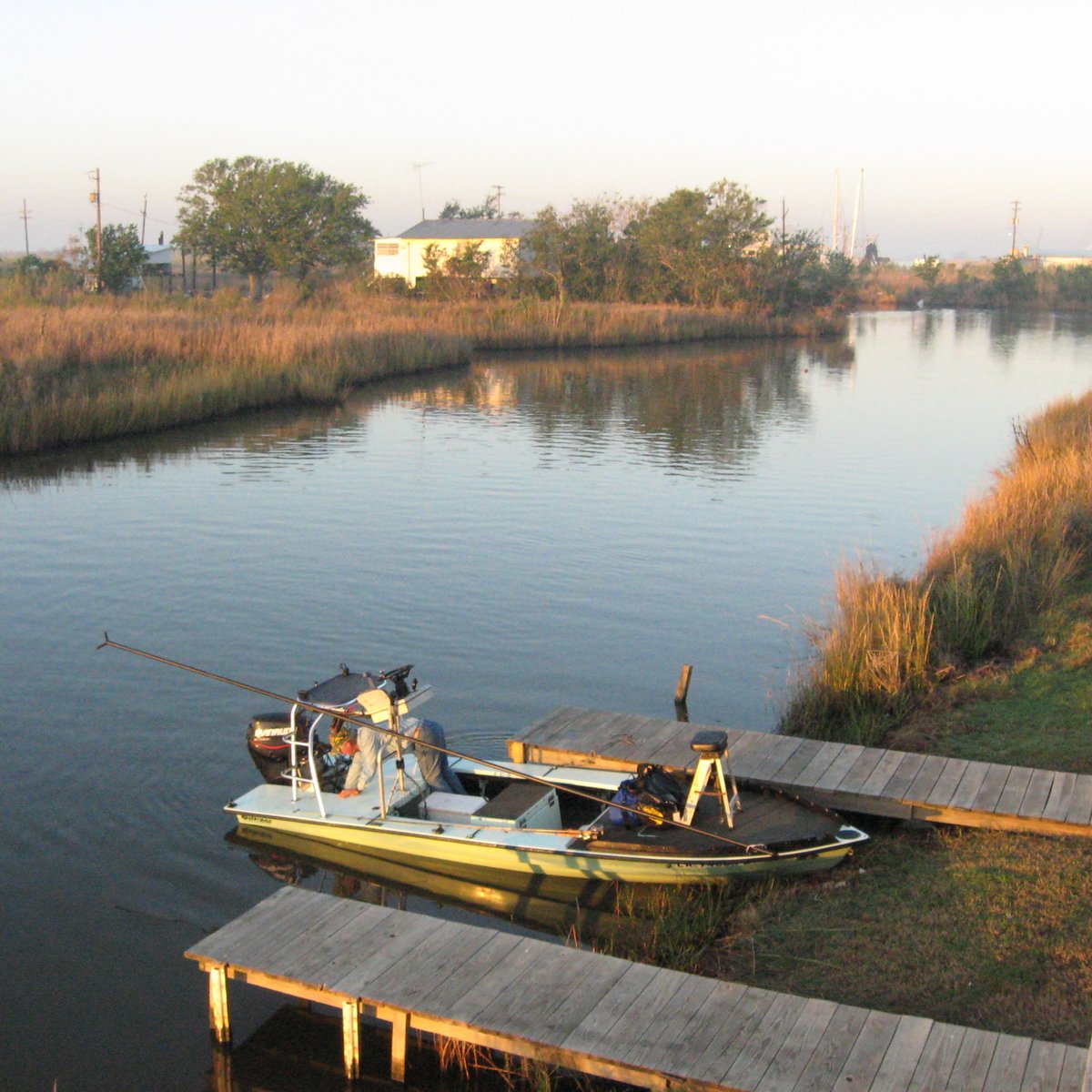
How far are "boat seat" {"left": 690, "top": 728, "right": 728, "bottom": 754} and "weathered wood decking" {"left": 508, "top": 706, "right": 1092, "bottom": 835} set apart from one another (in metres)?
0.94

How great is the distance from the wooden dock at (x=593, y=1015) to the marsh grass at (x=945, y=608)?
473 centimetres

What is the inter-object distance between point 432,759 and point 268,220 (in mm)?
70202

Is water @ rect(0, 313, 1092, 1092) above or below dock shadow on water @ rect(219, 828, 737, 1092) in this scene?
above

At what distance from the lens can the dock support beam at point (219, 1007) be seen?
6389 mm

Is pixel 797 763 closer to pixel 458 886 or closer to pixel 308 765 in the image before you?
pixel 458 886

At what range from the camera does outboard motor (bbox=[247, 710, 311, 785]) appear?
9273 mm

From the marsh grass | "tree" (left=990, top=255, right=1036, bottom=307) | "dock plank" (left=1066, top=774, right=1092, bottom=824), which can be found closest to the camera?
"dock plank" (left=1066, top=774, right=1092, bottom=824)

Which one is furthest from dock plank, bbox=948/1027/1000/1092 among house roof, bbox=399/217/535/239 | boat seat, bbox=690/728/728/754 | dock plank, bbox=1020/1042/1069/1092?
house roof, bbox=399/217/535/239

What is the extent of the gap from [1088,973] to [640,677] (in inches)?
262

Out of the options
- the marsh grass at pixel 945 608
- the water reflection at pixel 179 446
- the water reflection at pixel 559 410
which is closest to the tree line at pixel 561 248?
the water reflection at pixel 559 410

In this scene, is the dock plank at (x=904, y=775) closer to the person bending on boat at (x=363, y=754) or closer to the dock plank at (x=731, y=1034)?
the dock plank at (x=731, y=1034)

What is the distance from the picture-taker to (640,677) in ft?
40.9

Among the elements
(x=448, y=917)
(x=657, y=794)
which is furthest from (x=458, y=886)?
(x=657, y=794)

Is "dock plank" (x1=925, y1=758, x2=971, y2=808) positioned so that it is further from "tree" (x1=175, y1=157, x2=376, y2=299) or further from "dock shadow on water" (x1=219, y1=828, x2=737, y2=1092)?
"tree" (x1=175, y1=157, x2=376, y2=299)
